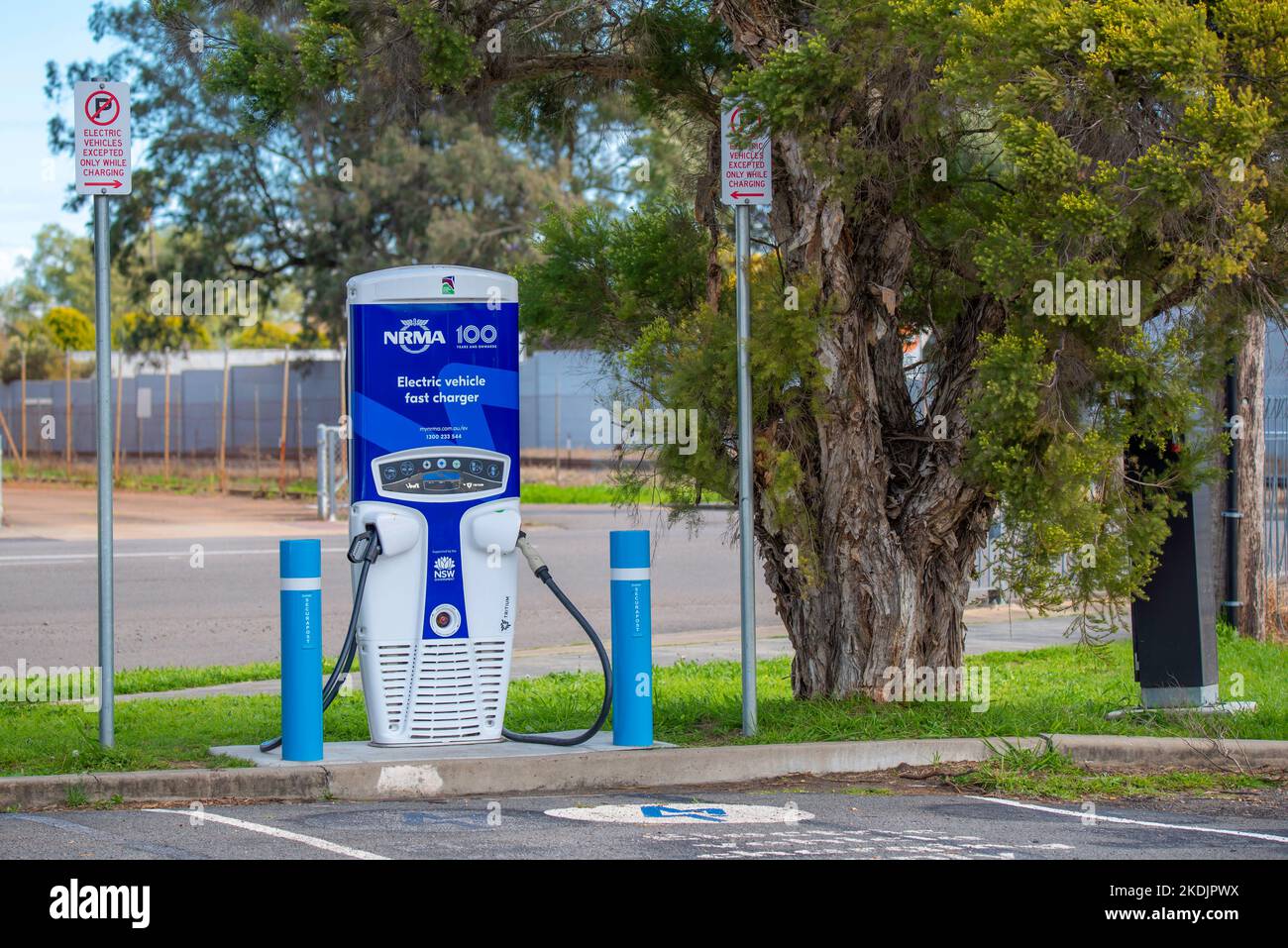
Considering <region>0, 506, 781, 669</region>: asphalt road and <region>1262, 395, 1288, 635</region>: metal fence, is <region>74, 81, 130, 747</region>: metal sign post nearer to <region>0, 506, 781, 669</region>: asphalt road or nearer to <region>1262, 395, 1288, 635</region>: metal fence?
<region>0, 506, 781, 669</region>: asphalt road

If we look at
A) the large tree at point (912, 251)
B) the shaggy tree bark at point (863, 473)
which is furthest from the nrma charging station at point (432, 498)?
the shaggy tree bark at point (863, 473)

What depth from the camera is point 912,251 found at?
866 cm

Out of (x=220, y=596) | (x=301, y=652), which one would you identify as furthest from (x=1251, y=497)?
(x=220, y=596)

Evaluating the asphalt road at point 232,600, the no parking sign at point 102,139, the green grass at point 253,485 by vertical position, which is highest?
the no parking sign at point 102,139

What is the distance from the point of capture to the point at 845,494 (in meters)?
8.38

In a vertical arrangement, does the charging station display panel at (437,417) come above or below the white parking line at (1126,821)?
above

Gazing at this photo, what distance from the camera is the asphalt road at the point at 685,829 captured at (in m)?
6.05

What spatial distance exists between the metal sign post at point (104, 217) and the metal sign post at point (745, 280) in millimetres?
2991

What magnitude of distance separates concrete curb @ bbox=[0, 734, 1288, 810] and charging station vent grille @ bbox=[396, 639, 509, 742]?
47 cm

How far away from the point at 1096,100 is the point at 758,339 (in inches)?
83.0

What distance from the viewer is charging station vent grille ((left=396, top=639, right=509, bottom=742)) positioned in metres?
7.79

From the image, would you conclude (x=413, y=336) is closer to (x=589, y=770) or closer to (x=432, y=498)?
(x=432, y=498)

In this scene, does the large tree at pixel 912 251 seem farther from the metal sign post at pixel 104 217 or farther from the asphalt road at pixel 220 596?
the asphalt road at pixel 220 596

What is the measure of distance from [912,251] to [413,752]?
3864 mm
